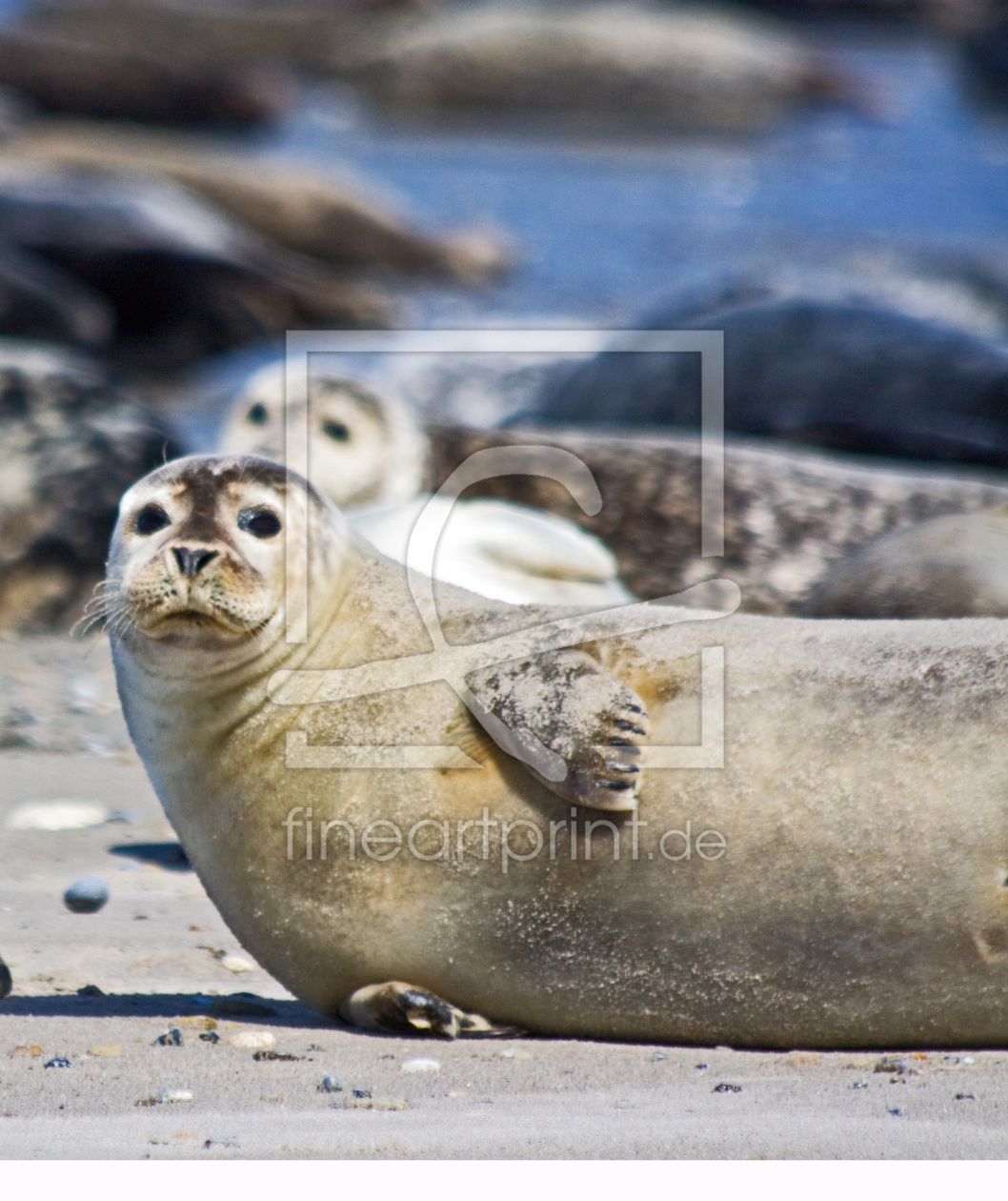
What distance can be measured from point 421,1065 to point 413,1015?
0.17 metres

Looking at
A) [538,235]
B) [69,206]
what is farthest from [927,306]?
[538,235]

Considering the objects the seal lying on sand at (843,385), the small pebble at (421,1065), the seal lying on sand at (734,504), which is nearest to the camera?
the small pebble at (421,1065)

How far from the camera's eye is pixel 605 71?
32000mm

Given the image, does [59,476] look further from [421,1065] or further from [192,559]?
[421,1065]

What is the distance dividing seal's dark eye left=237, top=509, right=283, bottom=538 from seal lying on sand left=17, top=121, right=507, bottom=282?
50.9ft

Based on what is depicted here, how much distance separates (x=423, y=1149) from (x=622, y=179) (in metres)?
24.4

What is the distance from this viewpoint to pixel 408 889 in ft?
9.50

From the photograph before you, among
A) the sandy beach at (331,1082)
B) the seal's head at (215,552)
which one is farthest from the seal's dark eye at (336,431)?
the seal's head at (215,552)

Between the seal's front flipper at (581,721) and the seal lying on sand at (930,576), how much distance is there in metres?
2.15

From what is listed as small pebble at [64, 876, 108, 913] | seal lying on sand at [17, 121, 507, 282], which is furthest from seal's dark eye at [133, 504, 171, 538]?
seal lying on sand at [17, 121, 507, 282]

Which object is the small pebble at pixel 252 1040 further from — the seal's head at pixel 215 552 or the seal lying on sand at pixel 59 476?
the seal lying on sand at pixel 59 476

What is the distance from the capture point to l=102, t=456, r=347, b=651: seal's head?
2865mm

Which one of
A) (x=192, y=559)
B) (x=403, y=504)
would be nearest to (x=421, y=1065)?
(x=192, y=559)

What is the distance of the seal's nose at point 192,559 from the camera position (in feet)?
9.34
